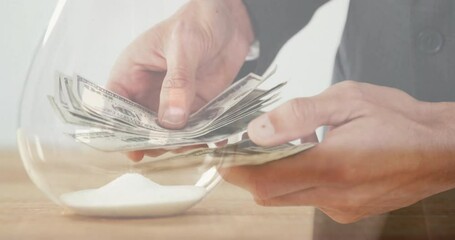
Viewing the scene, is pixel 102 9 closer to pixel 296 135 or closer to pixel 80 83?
pixel 80 83

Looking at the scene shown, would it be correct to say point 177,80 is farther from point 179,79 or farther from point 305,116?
point 305,116

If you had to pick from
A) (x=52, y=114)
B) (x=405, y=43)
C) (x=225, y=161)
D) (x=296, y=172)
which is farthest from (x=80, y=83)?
(x=405, y=43)

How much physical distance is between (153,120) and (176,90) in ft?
0.17

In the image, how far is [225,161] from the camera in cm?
101

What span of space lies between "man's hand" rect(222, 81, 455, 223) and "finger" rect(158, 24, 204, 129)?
100 millimetres

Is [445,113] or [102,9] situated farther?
[445,113]

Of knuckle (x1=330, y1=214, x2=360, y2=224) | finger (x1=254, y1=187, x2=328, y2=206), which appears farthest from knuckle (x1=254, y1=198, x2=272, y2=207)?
knuckle (x1=330, y1=214, x2=360, y2=224)

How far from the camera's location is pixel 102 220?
98 centimetres

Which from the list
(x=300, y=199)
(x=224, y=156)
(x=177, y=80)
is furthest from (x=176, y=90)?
(x=300, y=199)

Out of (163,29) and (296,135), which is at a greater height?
(163,29)

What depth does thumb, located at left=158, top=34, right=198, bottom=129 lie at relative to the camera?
984 millimetres

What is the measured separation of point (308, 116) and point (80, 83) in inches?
12.6

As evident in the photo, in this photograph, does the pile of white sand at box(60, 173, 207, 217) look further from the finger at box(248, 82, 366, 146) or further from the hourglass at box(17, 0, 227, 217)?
the finger at box(248, 82, 366, 146)

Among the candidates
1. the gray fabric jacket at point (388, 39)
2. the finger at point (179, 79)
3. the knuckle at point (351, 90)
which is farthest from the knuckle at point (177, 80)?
the knuckle at point (351, 90)
